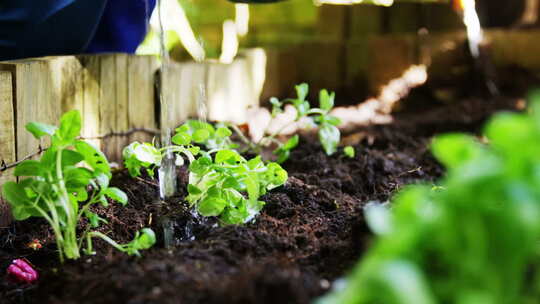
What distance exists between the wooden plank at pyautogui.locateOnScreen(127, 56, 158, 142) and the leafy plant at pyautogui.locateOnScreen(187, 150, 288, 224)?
951 mm

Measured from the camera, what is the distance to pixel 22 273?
184 centimetres

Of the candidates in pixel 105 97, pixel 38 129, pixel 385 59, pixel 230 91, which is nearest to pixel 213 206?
pixel 38 129

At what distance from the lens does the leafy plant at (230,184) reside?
75.1 inches

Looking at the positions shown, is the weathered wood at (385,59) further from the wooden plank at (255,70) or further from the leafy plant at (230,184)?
the leafy plant at (230,184)

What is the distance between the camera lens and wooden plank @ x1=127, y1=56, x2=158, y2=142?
9.39 feet

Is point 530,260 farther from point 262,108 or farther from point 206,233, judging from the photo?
point 262,108

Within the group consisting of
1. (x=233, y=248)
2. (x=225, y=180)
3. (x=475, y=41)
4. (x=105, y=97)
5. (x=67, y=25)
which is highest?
(x=67, y=25)

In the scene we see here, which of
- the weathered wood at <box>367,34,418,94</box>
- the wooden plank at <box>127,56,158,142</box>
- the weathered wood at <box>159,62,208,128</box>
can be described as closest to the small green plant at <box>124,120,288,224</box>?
the wooden plank at <box>127,56,158,142</box>

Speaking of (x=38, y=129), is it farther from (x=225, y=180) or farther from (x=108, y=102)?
(x=108, y=102)

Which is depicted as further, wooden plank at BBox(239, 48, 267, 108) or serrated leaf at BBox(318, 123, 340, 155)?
wooden plank at BBox(239, 48, 267, 108)

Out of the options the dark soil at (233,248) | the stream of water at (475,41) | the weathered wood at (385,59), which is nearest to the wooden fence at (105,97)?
the dark soil at (233,248)

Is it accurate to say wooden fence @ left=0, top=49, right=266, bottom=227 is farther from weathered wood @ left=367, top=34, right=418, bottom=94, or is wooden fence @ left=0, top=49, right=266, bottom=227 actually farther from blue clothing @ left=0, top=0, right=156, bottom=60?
weathered wood @ left=367, top=34, right=418, bottom=94

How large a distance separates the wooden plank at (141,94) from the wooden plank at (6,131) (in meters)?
0.72

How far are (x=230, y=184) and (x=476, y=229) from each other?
987 millimetres
